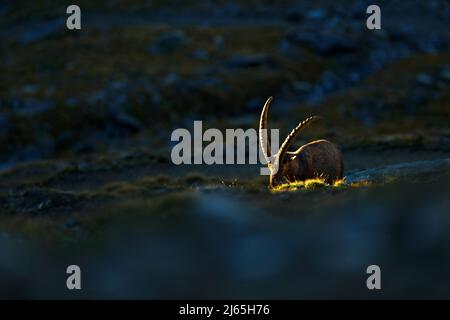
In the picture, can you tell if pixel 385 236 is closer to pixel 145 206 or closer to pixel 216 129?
pixel 145 206

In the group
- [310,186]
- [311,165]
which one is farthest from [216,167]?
[310,186]

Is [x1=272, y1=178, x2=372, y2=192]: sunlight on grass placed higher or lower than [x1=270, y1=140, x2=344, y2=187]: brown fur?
lower

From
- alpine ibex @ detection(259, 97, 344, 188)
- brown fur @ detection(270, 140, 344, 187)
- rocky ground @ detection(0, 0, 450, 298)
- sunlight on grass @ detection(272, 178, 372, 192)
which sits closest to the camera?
rocky ground @ detection(0, 0, 450, 298)

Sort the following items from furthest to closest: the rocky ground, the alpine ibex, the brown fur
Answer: the brown fur, the alpine ibex, the rocky ground

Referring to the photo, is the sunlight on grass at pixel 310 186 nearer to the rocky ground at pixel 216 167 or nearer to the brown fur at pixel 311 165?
the rocky ground at pixel 216 167

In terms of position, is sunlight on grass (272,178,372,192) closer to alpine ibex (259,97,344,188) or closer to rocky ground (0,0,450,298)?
rocky ground (0,0,450,298)

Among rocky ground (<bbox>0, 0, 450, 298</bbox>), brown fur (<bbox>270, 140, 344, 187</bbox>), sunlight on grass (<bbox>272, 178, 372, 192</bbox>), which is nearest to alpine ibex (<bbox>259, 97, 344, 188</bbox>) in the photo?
brown fur (<bbox>270, 140, 344, 187</bbox>)
